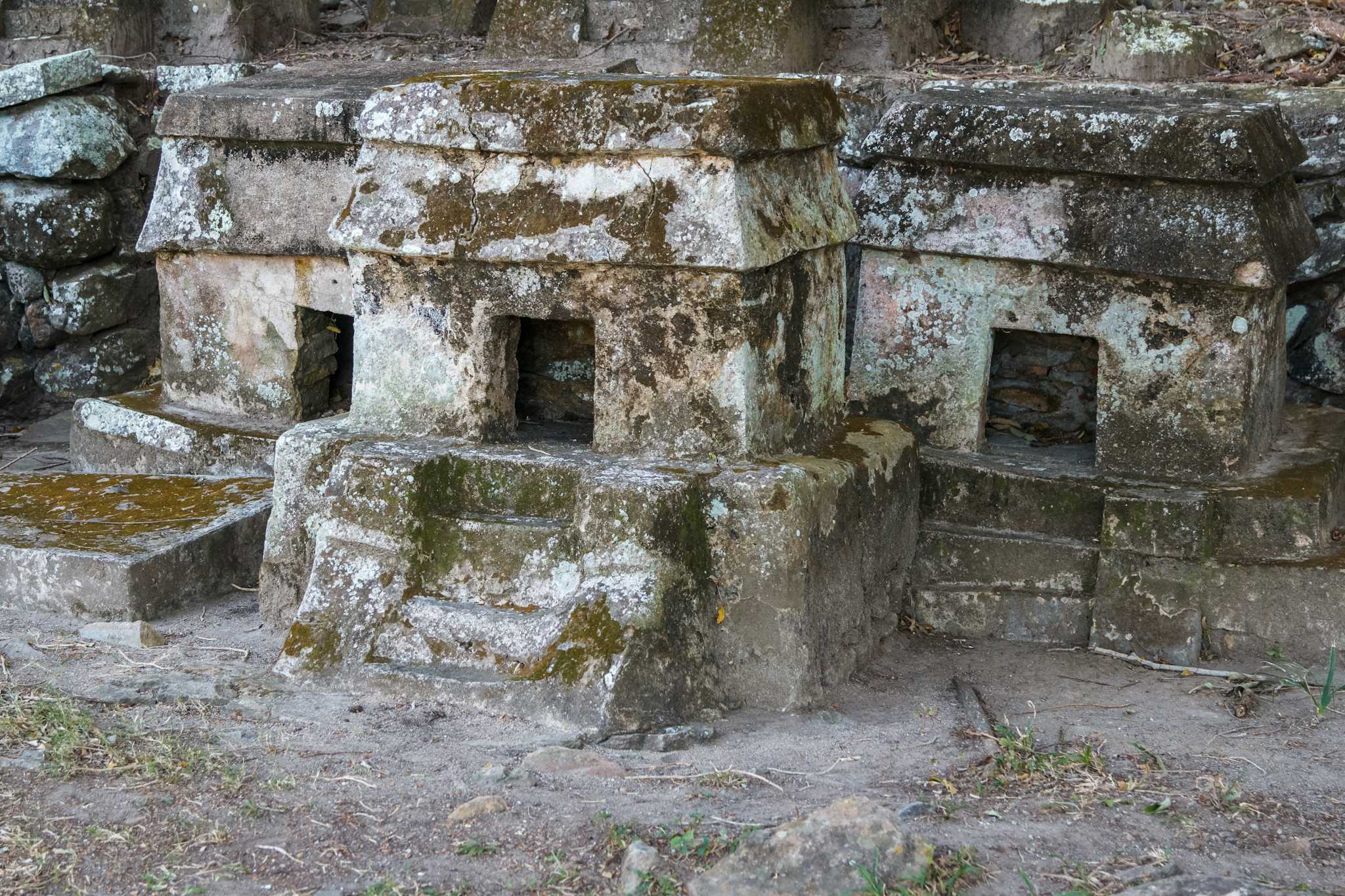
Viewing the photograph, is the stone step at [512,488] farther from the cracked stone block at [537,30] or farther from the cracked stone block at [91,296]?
the cracked stone block at [91,296]

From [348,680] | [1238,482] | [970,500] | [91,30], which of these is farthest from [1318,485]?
[91,30]

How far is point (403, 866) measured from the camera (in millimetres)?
3031

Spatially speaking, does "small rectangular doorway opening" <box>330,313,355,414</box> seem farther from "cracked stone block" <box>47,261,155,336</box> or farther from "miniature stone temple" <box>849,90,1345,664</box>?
"miniature stone temple" <box>849,90,1345,664</box>

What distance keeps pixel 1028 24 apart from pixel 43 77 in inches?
173

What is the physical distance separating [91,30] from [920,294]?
14.7ft

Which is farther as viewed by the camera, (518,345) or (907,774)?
(518,345)

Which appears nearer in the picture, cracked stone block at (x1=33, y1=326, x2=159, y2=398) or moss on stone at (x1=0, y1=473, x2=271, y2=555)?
moss on stone at (x1=0, y1=473, x2=271, y2=555)

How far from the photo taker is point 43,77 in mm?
6703

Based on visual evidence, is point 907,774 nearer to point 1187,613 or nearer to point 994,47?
point 1187,613

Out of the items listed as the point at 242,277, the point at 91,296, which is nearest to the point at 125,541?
the point at 242,277

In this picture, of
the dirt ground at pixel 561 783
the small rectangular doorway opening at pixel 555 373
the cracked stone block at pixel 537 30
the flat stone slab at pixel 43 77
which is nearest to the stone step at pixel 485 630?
the dirt ground at pixel 561 783

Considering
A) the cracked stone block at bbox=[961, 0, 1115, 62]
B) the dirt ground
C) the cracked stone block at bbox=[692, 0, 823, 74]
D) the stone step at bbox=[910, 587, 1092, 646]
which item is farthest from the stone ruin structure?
the cracked stone block at bbox=[692, 0, 823, 74]

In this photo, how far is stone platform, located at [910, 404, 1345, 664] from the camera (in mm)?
4461

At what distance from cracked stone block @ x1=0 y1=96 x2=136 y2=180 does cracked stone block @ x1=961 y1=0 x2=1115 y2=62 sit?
3998mm
